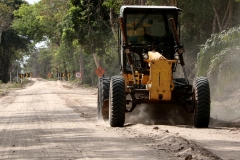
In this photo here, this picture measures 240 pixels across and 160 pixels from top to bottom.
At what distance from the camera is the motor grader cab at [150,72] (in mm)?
13914

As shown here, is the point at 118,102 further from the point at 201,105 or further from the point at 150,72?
the point at 201,105

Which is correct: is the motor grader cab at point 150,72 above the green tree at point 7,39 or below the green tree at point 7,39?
below

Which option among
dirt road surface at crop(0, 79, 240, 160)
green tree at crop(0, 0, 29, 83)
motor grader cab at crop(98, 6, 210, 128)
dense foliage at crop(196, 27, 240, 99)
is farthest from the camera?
green tree at crop(0, 0, 29, 83)

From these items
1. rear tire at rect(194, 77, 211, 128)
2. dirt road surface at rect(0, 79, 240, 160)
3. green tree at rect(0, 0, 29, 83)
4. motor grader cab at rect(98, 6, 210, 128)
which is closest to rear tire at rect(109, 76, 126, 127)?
motor grader cab at rect(98, 6, 210, 128)

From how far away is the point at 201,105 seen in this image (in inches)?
549

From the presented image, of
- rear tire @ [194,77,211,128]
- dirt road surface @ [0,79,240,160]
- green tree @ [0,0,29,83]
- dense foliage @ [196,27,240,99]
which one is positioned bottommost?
dirt road surface @ [0,79,240,160]

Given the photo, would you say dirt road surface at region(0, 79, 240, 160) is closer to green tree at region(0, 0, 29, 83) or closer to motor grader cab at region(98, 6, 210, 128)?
motor grader cab at region(98, 6, 210, 128)

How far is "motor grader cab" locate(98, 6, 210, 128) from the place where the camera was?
13.9m

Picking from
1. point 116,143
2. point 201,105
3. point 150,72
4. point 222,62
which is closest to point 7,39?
point 222,62

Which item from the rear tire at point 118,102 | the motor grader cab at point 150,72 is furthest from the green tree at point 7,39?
the rear tire at point 118,102

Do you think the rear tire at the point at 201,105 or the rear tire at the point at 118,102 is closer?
the rear tire at the point at 201,105

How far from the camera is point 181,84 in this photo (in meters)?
14.9

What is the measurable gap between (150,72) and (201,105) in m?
1.53

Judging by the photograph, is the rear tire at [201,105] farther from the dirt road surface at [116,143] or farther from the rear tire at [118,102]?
the rear tire at [118,102]
